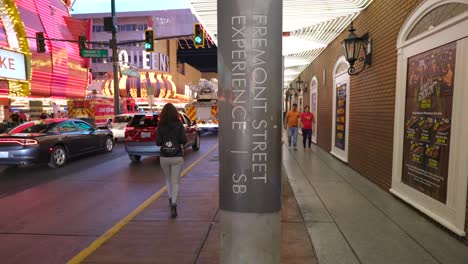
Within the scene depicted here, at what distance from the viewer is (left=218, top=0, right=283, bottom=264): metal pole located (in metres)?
2.09

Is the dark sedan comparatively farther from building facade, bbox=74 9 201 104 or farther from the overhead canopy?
building facade, bbox=74 9 201 104

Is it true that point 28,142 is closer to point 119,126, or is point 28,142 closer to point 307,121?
point 119,126

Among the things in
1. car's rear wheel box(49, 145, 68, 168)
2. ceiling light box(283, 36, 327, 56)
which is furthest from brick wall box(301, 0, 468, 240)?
car's rear wheel box(49, 145, 68, 168)

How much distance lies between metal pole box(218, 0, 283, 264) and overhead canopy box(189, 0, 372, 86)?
17.8ft

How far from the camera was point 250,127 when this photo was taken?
214cm

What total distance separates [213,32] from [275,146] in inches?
356

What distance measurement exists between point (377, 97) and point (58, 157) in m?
9.23

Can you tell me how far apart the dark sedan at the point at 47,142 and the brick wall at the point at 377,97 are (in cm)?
876

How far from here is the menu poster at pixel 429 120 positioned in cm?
433

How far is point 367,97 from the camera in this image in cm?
746

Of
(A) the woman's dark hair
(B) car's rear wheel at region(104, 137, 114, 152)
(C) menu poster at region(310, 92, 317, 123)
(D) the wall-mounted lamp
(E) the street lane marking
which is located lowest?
(E) the street lane marking

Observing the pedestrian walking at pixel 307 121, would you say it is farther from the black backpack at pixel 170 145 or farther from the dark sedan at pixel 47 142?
the black backpack at pixel 170 145

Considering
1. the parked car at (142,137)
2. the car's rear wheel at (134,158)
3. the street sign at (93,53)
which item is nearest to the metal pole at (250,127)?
the parked car at (142,137)

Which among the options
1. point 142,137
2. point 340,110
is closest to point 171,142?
point 142,137
